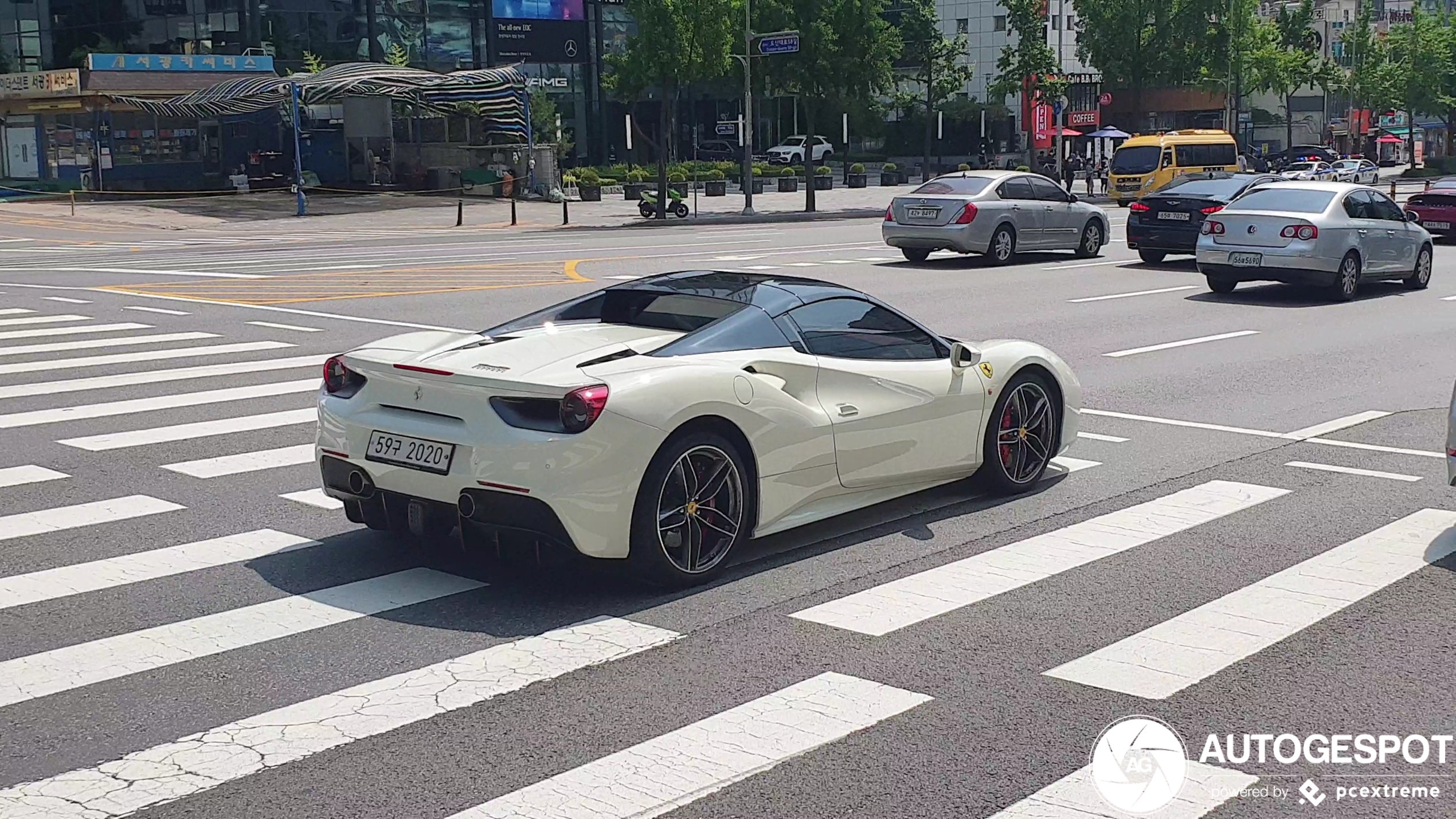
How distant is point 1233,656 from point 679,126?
77512 mm

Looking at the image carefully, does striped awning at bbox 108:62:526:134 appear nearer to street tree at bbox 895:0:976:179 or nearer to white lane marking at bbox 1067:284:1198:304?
street tree at bbox 895:0:976:179

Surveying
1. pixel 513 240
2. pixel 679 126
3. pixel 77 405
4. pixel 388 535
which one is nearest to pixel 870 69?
pixel 513 240

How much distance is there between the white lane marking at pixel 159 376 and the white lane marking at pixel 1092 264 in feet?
45.8

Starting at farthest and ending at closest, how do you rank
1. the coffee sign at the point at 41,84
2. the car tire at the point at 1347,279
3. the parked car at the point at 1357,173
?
the parked car at the point at 1357,173
the coffee sign at the point at 41,84
the car tire at the point at 1347,279

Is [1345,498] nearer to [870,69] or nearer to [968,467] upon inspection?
[968,467]

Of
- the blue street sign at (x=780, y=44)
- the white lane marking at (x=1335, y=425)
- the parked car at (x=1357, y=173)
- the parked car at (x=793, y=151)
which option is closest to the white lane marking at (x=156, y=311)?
the white lane marking at (x=1335, y=425)

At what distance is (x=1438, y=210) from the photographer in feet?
105

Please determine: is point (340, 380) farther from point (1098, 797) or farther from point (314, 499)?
point (1098, 797)

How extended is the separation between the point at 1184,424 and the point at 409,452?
6.26 metres

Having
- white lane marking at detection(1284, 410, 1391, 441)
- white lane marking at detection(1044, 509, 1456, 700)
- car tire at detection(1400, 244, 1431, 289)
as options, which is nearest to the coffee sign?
car tire at detection(1400, 244, 1431, 289)

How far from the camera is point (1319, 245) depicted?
19.8m

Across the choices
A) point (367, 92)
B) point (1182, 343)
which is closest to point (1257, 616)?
point (1182, 343)

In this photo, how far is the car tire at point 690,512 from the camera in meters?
6.62

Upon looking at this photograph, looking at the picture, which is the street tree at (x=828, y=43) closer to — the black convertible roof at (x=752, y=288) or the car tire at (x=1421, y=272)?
the car tire at (x=1421, y=272)
